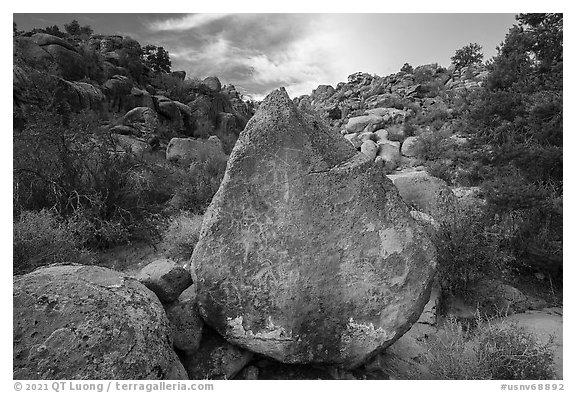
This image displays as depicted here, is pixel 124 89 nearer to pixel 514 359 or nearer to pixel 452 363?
pixel 452 363

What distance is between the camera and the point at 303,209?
321 centimetres

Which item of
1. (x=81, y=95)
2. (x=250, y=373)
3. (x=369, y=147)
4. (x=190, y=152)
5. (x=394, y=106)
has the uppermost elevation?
(x=394, y=106)

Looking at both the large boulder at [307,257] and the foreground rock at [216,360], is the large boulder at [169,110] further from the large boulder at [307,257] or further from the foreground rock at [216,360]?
the foreground rock at [216,360]

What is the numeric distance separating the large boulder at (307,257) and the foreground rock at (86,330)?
61 centimetres

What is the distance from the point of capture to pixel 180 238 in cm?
582

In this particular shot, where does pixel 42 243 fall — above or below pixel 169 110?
below

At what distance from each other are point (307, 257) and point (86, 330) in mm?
1613

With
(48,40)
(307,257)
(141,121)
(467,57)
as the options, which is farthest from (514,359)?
(467,57)

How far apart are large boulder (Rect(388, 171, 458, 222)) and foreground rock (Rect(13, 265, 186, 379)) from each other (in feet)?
17.8

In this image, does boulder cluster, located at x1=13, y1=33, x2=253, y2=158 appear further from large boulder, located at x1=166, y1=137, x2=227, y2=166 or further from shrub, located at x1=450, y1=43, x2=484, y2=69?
shrub, located at x1=450, y1=43, x2=484, y2=69

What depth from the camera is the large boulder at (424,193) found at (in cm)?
719

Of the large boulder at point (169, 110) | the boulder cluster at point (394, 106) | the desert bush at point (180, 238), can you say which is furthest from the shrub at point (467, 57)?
the desert bush at point (180, 238)

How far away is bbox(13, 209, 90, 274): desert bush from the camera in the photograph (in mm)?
4184

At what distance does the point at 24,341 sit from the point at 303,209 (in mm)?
2062
